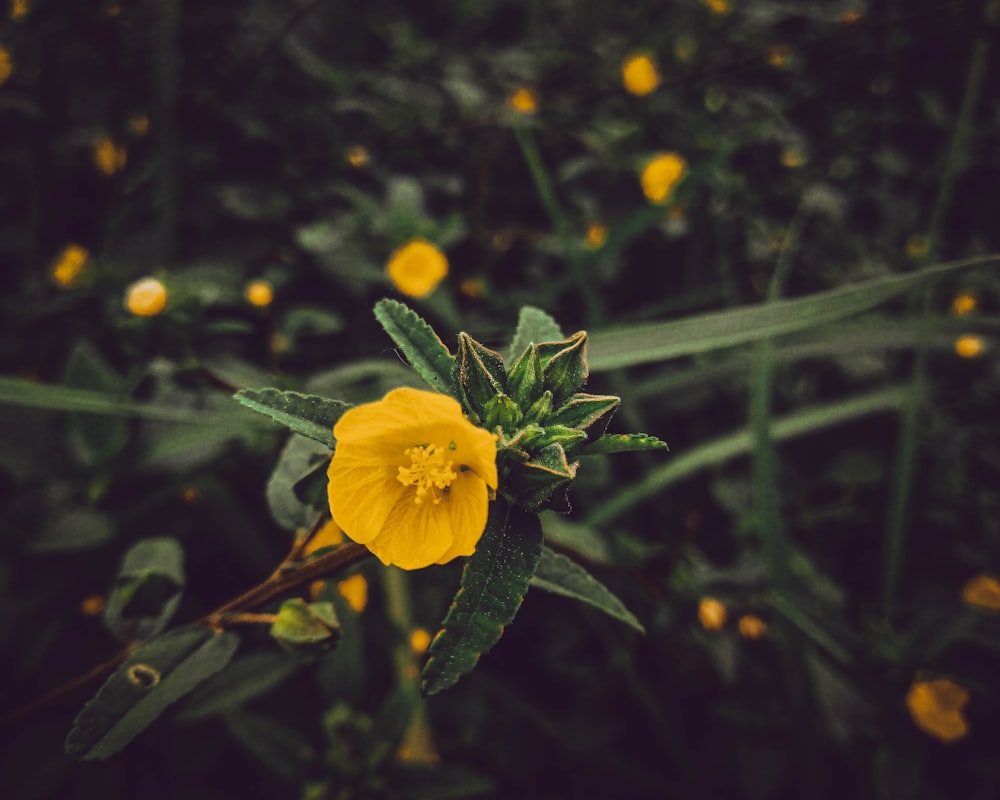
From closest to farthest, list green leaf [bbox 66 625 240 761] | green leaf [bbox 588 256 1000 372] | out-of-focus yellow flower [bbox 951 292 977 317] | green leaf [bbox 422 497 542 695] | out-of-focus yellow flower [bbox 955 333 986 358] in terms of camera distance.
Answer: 1. green leaf [bbox 422 497 542 695]
2. green leaf [bbox 66 625 240 761]
3. green leaf [bbox 588 256 1000 372]
4. out-of-focus yellow flower [bbox 955 333 986 358]
5. out-of-focus yellow flower [bbox 951 292 977 317]

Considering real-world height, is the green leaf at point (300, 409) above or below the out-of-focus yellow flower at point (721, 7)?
below

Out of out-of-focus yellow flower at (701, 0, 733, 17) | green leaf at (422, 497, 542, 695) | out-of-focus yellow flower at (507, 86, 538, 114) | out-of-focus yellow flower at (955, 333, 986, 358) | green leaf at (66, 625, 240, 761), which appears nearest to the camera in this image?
green leaf at (422, 497, 542, 695)

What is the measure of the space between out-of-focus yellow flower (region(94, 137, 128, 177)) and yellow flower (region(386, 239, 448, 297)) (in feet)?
2.48

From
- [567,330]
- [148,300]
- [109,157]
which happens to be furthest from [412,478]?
[109,157]

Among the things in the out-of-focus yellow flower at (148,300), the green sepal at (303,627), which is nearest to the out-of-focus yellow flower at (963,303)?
the green sepal at (303,627)

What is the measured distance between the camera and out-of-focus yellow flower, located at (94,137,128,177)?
1.58 m

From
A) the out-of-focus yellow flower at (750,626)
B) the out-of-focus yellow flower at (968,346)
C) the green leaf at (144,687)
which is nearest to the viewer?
the green leaf at (144,687)

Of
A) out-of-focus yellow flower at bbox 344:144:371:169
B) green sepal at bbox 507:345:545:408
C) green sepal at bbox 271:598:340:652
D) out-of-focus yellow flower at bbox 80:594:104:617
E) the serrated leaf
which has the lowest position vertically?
out-of-focus yellow flower at bbox 80:594:104:617

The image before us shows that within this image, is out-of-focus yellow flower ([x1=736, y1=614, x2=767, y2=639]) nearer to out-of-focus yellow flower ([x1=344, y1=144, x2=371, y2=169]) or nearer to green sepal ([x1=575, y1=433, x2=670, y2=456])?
green sepal ([x1=575, y1=433, x2=670, y2=456])

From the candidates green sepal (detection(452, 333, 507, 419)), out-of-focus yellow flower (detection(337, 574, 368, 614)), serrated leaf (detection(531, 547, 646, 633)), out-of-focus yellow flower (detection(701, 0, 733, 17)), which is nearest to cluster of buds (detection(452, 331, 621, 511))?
green sepal (detection(452, 333, 507, 419))

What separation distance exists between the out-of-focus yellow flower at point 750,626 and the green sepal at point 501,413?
3.44 ft

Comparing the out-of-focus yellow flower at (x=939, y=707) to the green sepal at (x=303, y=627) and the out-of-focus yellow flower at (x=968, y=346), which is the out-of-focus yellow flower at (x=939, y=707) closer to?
the out-of-focus yellow flower at (x=968, y=346)

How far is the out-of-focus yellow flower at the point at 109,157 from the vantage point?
62.1 inches

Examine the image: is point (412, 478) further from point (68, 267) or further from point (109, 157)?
point (109, 157)
